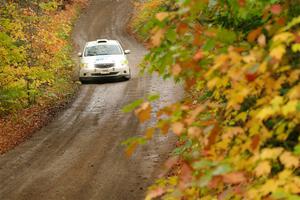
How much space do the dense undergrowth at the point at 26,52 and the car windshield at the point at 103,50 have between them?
3.40 m

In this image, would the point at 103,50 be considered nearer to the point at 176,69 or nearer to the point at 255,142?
the point at 176,69

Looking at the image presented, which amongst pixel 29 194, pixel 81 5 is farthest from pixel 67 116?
pixel 81 5

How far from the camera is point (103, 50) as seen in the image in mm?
21984

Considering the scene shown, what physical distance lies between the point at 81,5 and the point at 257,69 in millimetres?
41872

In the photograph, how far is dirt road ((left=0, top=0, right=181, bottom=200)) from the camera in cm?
987

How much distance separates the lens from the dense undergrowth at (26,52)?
598 inches

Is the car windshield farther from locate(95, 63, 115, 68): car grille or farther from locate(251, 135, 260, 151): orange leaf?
locate(251, 135, 260, 151): orange leaf

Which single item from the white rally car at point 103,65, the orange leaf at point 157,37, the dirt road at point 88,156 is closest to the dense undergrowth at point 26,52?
the dirt road at point 88,156

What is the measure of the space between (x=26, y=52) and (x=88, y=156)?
6.31 m

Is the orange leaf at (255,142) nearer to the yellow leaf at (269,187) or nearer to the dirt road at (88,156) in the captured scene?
the yellow leaf at (269,187)

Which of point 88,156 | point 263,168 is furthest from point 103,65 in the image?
point 263,168

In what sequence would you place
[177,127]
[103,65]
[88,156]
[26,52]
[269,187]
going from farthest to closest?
[103,65] → [26,52] → [88,156] → [177,127] → [269,187]

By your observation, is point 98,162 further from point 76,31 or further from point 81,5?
point 81,5

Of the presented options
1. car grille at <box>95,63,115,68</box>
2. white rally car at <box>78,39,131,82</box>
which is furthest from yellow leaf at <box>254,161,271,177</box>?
car grille at <box>95,63,115,68</box>
